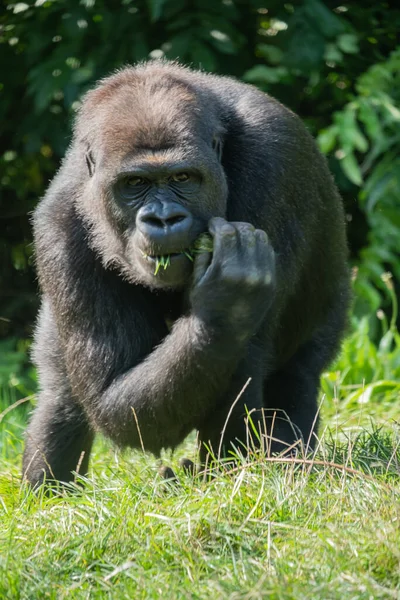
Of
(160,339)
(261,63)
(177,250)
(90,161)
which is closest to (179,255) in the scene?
(177,250)

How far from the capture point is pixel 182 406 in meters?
4.35

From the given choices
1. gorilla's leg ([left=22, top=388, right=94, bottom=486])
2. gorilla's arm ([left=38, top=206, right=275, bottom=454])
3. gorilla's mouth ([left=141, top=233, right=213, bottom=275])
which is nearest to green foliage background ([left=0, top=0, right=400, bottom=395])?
gorilla's leg ([left=22, top=388, right=94, bottom=486])

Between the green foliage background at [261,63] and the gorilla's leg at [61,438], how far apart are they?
227 centimetres

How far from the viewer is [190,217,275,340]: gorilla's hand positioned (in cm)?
416

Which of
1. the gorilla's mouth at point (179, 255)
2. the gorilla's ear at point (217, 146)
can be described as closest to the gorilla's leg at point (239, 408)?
the gorilla's mouth at point (179, 255)

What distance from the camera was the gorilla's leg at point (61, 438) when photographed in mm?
5375

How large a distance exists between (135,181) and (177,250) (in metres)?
0.43

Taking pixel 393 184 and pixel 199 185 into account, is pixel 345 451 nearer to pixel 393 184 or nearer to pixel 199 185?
pixel 199 185

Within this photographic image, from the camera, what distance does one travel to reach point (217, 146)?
181 inches

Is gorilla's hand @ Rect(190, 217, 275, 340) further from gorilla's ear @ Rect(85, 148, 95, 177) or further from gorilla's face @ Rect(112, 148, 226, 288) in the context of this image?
gorilla's ear @ Rect(85, 148, 95, 177)

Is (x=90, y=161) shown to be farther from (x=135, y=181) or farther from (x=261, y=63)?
(x=261, y=63)

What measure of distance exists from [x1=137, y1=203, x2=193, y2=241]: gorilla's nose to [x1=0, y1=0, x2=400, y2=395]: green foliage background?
3033 millimetres

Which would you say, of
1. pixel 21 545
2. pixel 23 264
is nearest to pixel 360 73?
pixel 23 264

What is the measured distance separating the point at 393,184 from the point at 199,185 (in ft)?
11.5
